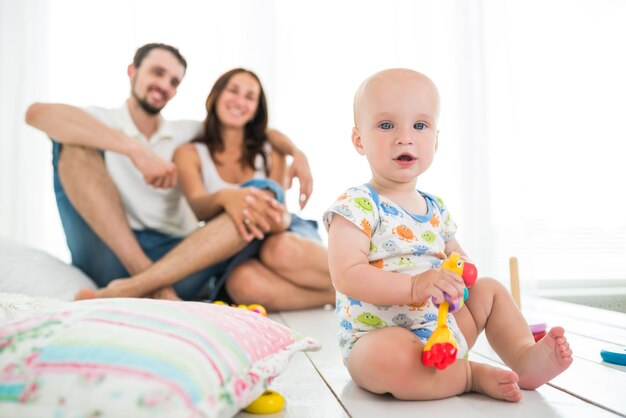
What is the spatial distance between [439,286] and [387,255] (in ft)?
0.54

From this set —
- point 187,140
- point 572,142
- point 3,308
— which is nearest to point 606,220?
point 572,142

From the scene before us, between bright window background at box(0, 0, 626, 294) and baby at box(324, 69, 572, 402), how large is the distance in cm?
214

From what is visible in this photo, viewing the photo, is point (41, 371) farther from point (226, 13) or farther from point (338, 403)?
point (226, 13)

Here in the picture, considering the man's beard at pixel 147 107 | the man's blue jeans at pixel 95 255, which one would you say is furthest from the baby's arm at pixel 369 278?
the man's beard at pixel 147 107

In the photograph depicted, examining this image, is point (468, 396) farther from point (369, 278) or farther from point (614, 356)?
point (614, 356)

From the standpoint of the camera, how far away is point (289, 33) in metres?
3.31

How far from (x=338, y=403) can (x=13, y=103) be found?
9.31 ft

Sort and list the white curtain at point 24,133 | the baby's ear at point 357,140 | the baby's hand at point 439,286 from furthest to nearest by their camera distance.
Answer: the white curtain at point 24,133 < the baby's ear at point 357,140 < the baby's hand at point 439,286

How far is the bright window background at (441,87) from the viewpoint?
311 centimetres

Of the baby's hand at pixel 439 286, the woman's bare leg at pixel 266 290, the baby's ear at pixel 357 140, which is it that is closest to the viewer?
the baby's hand at pixel 439 286

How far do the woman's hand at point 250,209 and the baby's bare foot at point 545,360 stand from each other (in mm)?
1150

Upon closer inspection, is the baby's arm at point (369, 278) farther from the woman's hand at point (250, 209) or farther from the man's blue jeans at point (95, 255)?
the man's blue jeans at point (95, 255)

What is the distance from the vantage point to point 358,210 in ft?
3.21

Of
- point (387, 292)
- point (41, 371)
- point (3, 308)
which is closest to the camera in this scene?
point (41, 371)
